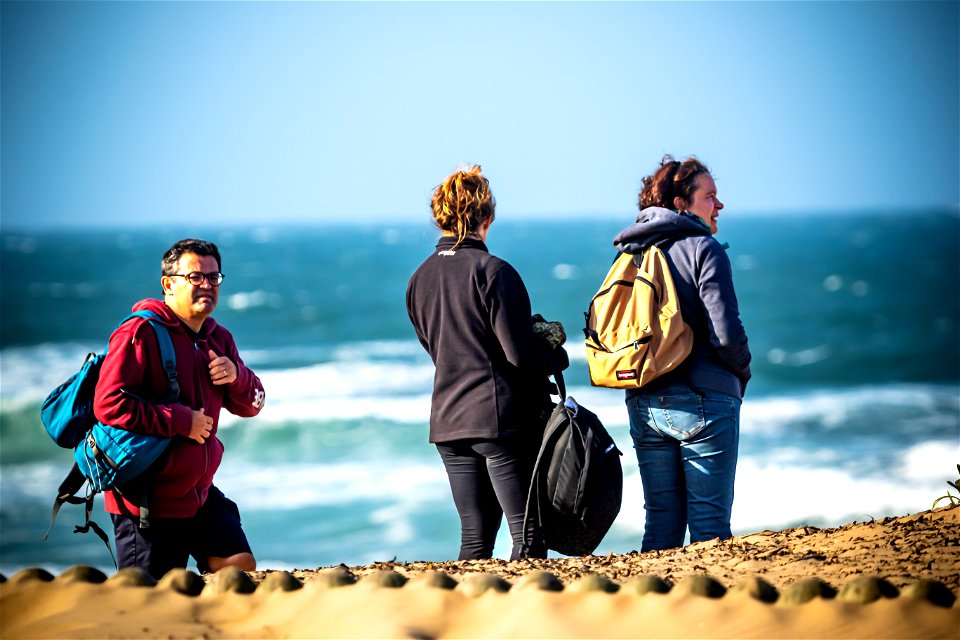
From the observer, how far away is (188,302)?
4051mm

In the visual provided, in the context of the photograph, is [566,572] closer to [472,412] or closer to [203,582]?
[472,412]

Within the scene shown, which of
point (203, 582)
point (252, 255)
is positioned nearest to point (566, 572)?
point (203, 582)

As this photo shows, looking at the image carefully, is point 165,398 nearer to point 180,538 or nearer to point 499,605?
point 180,538

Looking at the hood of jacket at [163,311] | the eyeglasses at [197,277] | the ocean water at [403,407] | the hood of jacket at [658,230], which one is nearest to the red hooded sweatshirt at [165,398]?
the hood of jacket at [163,311]

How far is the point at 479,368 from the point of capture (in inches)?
168

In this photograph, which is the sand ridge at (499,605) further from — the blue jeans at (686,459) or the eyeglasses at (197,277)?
the eyeglasses at (197,277)

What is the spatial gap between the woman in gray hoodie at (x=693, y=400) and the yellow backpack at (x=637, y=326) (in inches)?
2.5

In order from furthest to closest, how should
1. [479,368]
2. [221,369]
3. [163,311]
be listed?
[479,368]
[221,369]
[163,311]

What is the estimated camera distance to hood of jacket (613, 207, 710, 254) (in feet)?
14.6

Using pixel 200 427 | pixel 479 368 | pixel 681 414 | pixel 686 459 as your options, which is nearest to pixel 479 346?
pixel 479 368

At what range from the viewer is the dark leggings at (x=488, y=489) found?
169 inches

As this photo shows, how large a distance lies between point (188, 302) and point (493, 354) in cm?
112

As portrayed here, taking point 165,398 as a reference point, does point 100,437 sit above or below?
below

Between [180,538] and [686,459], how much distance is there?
75.3 inches
